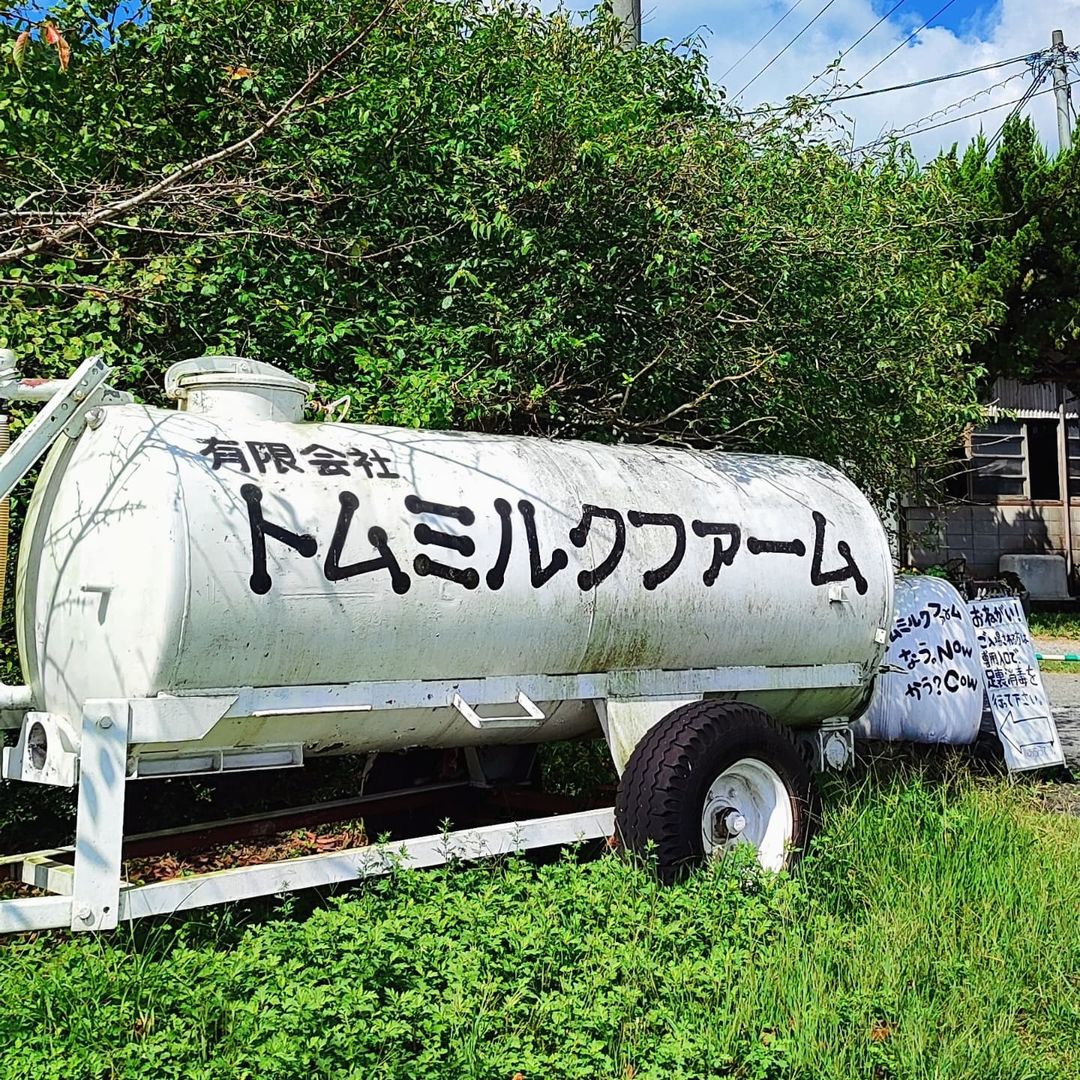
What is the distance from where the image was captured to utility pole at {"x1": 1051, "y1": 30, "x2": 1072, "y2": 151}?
79.8 feet

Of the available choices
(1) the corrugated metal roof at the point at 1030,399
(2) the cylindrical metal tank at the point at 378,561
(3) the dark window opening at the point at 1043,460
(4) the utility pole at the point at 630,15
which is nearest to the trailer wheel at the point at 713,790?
(2) the cylindrical metal tank at the point at 378,561

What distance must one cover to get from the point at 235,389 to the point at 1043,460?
69.7 feet

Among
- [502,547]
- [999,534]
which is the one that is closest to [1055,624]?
[999,534]

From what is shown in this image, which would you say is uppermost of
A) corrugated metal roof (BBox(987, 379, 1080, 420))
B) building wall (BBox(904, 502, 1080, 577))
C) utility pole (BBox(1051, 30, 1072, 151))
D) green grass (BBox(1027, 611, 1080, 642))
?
utility pole (BBox(1051, 30, 1072, 151))

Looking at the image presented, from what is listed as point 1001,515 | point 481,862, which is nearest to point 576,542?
point 481,862

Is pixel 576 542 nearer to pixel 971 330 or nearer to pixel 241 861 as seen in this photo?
pixel 241 861

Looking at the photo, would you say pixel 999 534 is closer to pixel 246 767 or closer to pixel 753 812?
pixel 753 812

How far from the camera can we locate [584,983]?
14.5 feet

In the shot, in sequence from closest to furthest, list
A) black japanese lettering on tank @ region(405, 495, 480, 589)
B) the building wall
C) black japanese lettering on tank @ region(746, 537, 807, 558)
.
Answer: black japanese lettering on tank @ region(405, 495, 480, 589), black japanese lettering on tank @ region(746, 537, 807, 558), the building wall

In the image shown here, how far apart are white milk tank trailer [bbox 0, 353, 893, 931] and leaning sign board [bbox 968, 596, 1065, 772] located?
7.84 ft

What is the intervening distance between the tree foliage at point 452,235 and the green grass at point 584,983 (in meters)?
2.69

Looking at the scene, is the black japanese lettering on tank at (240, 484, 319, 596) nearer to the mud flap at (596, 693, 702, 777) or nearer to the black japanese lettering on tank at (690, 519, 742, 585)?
the mud flap at (596, 693, 702, 777)

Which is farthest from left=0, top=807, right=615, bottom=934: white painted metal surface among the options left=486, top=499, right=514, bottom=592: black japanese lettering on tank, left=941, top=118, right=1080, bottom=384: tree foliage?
left=941, top=118, right=1080, bottom=384: tree foliage

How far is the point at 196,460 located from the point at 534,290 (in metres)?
3.05
